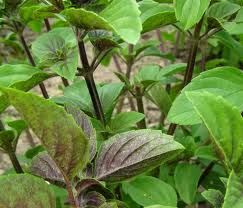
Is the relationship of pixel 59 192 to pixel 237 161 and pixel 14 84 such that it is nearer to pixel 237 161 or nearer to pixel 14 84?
pixel 14 84

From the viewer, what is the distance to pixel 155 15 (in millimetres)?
1029

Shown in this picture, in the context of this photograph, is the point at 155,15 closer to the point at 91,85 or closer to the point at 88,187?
the point at 91,85

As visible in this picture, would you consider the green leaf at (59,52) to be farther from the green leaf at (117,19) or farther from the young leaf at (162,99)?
the young leaf at (162,99)

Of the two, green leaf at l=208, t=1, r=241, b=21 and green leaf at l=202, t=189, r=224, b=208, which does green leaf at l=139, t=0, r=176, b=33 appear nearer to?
green leaf at l=208, t=1, r=241, b=21

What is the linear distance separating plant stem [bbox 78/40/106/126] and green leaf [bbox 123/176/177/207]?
0.18 meters

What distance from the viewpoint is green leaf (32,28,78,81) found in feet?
3.36

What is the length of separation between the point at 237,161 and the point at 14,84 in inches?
17.8

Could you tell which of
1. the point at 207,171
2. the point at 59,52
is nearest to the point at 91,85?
the point at 59,52

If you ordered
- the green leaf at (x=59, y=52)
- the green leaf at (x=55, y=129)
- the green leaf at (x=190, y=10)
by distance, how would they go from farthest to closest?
the green leaf at (x=59, y=52)
the green leaf at (x=190, y=10)
the green leaf at (x=55, y=129)

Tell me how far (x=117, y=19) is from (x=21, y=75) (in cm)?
34

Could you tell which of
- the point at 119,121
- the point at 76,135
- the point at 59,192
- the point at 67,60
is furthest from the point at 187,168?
the point at 76,135

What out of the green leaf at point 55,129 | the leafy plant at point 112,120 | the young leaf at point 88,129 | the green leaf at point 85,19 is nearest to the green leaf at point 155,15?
the leafy plant at point 112,120

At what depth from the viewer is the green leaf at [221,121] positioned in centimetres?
68

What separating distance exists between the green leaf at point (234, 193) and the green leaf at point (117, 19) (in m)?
0.22
